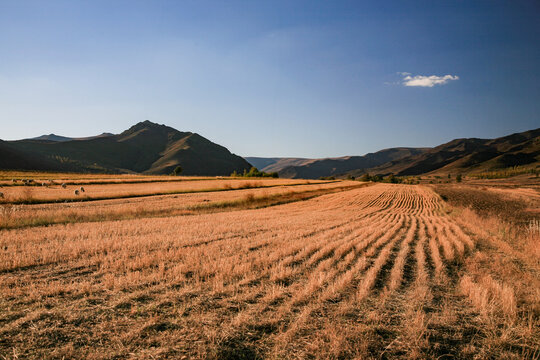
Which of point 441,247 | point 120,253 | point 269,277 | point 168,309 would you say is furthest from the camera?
point 441,247

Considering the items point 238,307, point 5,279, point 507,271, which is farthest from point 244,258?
point 507,271

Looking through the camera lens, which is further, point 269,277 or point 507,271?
point 507,271

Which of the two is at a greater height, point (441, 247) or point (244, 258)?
point (244, 258)

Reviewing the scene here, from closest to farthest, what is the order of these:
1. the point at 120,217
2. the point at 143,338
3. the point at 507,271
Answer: the point at 143,338, the point at 507,271, the point at 120,217

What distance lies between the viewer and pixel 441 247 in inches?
449

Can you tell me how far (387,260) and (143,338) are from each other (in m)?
8.16

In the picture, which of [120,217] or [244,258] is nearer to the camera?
[244,258]

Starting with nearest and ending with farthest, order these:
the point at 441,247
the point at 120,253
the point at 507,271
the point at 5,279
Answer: the point at 5,279, the point at 507,271, the point at 120,253, the point at 441,247

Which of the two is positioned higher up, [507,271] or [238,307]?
[238,307]

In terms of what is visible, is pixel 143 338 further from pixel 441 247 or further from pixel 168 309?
pixel 441 247

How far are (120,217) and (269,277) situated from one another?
15.9 m

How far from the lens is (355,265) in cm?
805

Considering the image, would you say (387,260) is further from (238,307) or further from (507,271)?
(238,307)

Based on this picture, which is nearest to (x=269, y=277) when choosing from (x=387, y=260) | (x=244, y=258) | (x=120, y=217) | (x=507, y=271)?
(x=244, y=258)
